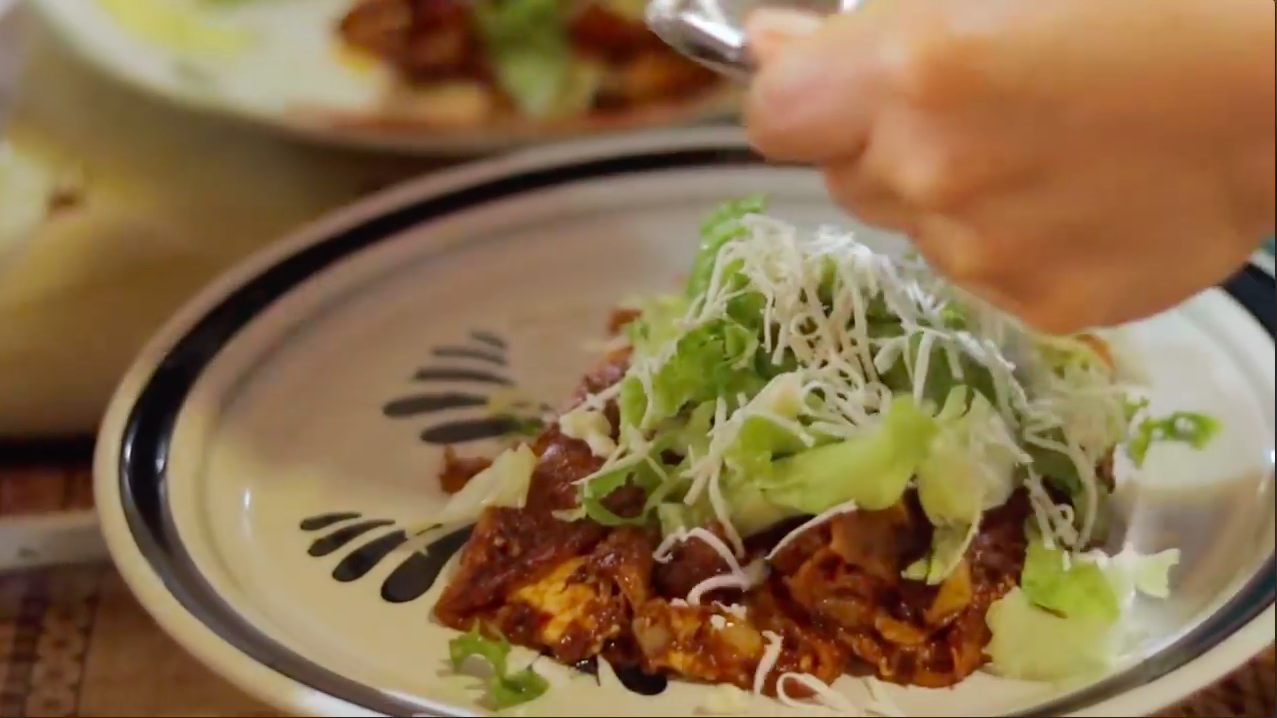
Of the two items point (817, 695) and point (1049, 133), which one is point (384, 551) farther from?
point (1049, 133)

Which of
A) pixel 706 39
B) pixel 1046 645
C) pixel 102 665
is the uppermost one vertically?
pixel 706 39

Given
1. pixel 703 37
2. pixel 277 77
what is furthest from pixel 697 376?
pixel 277 77

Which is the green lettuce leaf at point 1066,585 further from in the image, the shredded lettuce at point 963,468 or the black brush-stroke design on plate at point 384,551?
the black brush-stroke design on plate at point 384,551

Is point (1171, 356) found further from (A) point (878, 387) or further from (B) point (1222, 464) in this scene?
(A) point (878, 387)

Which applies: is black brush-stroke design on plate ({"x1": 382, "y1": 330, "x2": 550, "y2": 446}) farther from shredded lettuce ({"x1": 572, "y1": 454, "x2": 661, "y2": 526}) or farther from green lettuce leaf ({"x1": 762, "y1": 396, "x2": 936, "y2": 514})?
green lettuce leaf ({"x1": 762, "y1": 396, "x2": 936, "y2": 514})

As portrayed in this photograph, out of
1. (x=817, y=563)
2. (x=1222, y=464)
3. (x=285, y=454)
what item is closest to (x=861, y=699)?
(x=817, y=563)

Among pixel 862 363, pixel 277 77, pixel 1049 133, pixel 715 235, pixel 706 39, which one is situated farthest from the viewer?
pixel 277 77

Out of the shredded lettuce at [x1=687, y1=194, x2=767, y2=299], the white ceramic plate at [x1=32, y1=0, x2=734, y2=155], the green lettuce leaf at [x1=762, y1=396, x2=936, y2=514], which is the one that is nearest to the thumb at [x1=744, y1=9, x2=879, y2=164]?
the green lettuce leaf at [x1=762, y1=396, x2=936, y2=514]
